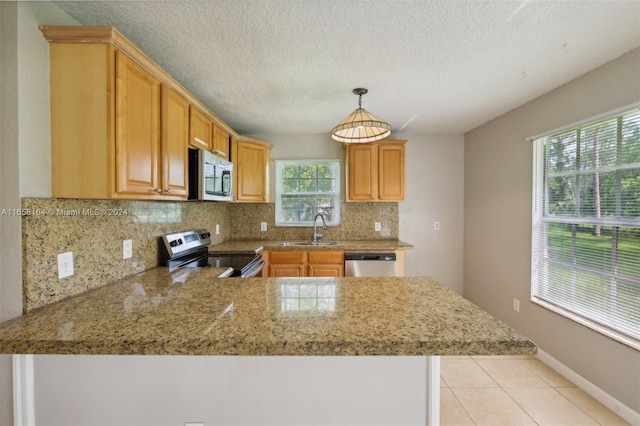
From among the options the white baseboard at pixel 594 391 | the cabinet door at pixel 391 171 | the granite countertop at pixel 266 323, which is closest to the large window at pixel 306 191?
the cabinet door at pixel 391 171

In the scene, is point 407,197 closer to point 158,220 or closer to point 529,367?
point 529,367

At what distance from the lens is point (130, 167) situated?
132cm

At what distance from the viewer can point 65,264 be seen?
1.28 m

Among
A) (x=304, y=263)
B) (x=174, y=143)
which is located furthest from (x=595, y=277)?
(x=174, y=143)

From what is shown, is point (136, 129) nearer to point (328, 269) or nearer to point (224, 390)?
point (224, 390)

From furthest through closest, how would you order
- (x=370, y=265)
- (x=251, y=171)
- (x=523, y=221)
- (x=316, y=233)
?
(x=316, y=233) → (x=251, y=171) → (x=370, y=265) → (x=523, y=221)

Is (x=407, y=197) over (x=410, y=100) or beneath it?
beneath

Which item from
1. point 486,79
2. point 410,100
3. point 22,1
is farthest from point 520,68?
point 22,1

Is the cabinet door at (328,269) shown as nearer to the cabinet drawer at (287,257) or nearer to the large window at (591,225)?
the cabinet drawer at (287,257)

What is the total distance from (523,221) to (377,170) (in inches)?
64.1

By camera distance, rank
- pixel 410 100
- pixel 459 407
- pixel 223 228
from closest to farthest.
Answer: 1. pixel 459 407
2. pixel 410 100
3. pixel 223 228

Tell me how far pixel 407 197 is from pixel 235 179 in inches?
91.4

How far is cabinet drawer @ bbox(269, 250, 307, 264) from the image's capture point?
10.2ft

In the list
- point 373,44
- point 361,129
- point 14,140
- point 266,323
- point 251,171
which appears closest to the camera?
point 266,323
